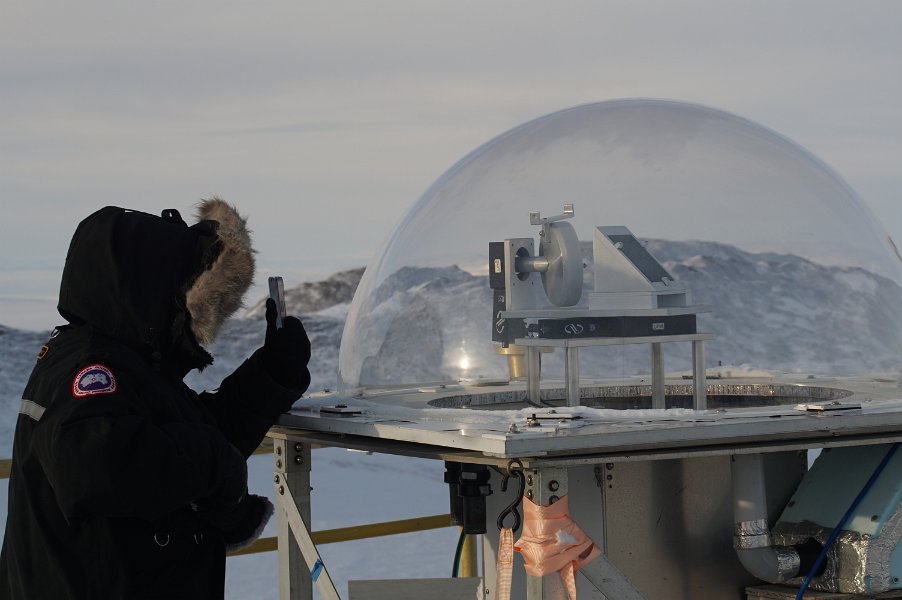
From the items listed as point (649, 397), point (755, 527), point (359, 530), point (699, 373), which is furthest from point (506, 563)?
point (359, 530)

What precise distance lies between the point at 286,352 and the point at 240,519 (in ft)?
1.86

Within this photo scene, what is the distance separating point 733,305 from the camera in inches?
188

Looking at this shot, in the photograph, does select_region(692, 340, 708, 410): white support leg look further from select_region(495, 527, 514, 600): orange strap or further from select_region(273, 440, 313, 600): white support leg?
select_region(273, 440, 313, 600): white support leg

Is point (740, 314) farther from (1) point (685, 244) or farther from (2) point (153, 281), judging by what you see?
(2) point (153, 281)

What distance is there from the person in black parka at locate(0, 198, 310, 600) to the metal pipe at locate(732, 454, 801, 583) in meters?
1.47

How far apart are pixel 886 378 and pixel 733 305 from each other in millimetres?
629

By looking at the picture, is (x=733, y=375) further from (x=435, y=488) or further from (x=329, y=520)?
(x=435, y=488)

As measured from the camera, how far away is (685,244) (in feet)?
15.6

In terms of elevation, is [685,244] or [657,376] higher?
[685,244]

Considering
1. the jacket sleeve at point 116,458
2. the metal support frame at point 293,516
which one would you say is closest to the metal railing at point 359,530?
the metal support frame at point 293,516

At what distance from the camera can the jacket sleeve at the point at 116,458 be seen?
3.05m

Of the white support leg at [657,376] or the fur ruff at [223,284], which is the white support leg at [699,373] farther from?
the fur ruff at [223,284]

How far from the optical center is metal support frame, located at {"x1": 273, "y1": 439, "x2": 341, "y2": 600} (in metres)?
4.15

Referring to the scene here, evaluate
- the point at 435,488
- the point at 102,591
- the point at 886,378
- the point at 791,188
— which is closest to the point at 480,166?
the point at 791,188
